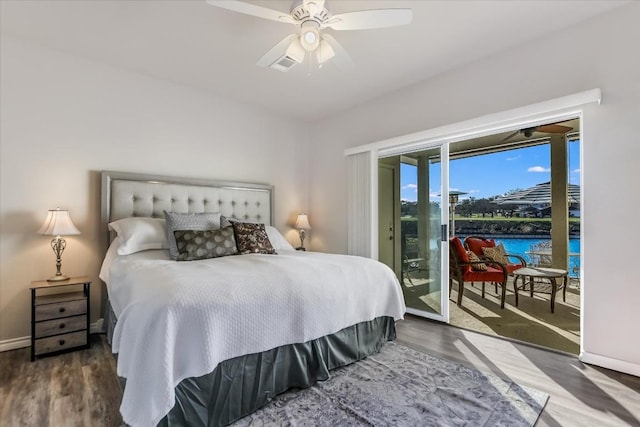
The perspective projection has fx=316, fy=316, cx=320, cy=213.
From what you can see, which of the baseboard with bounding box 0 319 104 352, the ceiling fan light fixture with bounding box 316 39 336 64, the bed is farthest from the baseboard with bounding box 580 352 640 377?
the baseboard with bounding box 0 319 104 352

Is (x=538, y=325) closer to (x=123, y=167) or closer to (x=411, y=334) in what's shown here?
(x=411, y=334)

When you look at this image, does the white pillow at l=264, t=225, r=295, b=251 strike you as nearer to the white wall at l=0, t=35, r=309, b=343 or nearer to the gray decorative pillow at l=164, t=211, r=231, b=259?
the gray decorative pillow at l=164, t=211, r=231, b=259

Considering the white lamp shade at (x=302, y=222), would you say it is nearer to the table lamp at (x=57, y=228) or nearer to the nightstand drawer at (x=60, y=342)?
the table lamp at (x=57, y=228)

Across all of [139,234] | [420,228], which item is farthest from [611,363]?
[139,234]

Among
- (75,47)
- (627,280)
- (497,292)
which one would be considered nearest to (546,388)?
(627,280)

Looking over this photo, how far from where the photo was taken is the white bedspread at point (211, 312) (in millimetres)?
1438

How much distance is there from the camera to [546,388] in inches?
81.5

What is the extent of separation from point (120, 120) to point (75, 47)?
698 millimetres

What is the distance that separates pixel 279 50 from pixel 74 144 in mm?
2241

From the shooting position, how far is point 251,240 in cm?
310

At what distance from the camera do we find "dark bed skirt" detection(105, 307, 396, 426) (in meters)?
1.58

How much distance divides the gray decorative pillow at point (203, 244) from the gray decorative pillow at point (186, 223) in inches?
3.4

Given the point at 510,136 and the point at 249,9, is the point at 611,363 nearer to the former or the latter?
the point at 249,9

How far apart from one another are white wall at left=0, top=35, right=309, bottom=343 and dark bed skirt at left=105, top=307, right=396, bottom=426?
7.16ft
